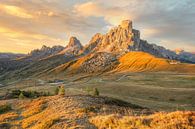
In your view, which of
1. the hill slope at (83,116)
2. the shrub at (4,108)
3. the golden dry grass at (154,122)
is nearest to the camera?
the golden dry grass at (154,122)

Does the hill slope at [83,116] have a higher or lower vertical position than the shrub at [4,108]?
higher

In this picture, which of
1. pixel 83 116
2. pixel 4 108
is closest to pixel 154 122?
pixel 83 116

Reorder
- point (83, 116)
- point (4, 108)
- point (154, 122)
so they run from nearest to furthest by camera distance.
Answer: point (154, 122) → point (83, 116) → point (4, 108)

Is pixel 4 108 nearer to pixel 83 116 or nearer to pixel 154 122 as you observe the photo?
pixel 83 116

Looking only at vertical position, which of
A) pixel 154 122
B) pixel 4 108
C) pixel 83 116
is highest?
pixel 154 122

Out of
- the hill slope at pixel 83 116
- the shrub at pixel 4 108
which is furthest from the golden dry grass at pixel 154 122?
the shrub at pixel 4 108

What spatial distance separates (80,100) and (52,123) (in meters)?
7.35

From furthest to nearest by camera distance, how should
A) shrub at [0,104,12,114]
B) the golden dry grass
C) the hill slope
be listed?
shrub at [0,104,12,114]
the hill slope
the golden dry grass

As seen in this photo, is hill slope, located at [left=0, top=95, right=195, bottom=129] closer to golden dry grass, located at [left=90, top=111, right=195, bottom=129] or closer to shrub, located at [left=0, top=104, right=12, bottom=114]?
golden dry grass, located at [left=90, top=111, right=195, bottom=129]

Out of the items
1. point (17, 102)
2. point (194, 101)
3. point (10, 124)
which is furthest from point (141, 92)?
point (10, 124)

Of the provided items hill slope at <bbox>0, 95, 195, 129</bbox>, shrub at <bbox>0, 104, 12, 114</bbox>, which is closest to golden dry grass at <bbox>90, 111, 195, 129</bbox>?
hill slope at <bbox>0, 95, 195, 129</bbox>

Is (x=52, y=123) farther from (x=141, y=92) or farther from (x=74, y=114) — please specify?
(x=141, y=92)

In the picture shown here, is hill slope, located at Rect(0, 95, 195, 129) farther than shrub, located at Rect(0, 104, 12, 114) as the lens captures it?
No

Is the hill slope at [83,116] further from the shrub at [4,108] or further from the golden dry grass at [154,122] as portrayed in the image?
the shrub at [4,108]
